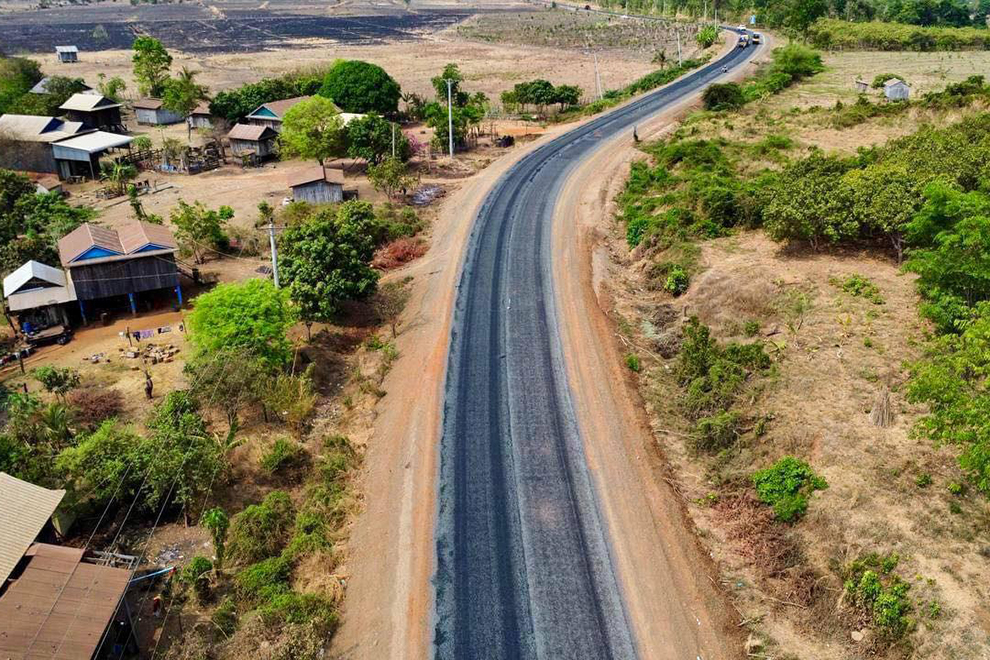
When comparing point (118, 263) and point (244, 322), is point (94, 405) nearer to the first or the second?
point (244, 322)

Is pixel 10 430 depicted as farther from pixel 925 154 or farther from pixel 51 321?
pixel 925 154

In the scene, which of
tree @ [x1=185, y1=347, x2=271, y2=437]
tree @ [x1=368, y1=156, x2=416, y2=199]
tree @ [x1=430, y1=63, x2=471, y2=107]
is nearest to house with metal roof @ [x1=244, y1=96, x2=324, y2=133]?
tree @ [x1=430, y1=63, x2=471, y2=107]

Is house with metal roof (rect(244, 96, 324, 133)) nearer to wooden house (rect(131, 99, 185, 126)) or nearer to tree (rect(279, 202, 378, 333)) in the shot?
wooden house (rect(131, 99, 185, 126))

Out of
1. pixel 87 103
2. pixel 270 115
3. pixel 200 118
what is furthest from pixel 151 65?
pixel 270 115

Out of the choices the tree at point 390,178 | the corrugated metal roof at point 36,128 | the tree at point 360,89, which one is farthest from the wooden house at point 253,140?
the tree at point 390,178

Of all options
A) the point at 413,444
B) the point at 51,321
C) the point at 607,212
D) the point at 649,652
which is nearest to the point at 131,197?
the point at 51,321

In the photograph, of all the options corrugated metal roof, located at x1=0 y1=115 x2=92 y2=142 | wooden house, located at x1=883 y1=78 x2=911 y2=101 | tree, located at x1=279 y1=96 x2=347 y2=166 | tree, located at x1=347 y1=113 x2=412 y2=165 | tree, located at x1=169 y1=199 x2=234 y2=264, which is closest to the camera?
tree, located at x1=169 y1=199 x2=234 y2=264
